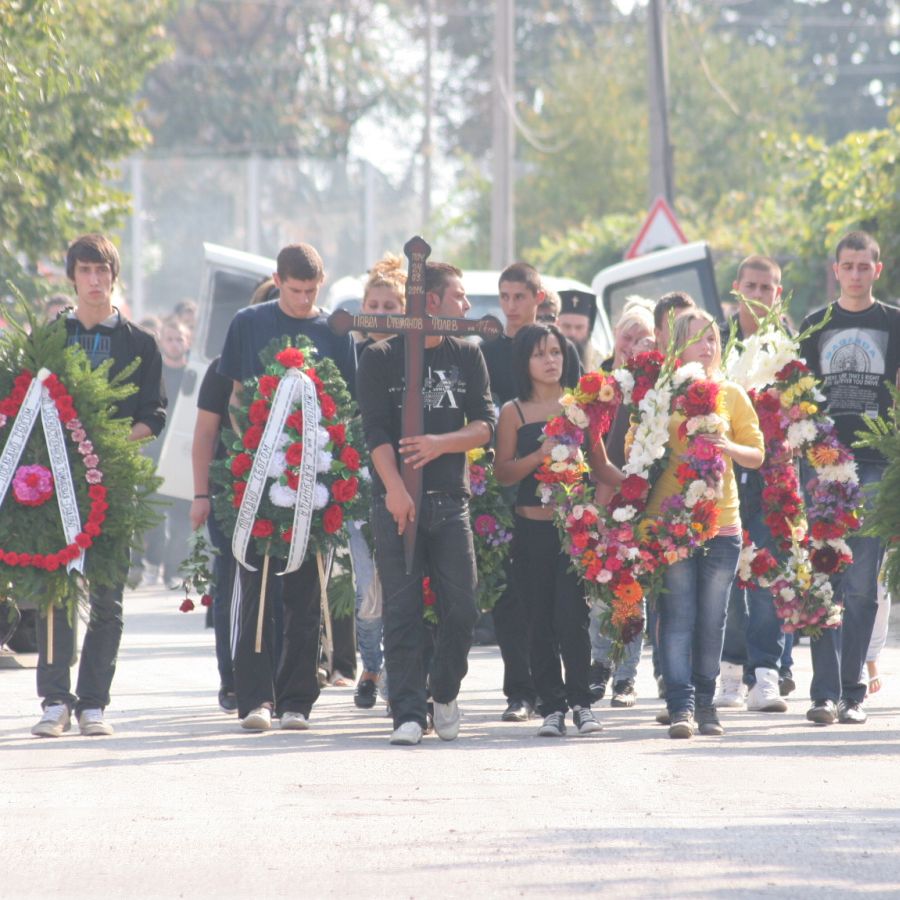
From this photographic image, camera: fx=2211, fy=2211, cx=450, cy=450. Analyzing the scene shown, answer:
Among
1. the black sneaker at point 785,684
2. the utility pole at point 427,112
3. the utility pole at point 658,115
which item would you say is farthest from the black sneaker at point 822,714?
the utility pole at point 427,112

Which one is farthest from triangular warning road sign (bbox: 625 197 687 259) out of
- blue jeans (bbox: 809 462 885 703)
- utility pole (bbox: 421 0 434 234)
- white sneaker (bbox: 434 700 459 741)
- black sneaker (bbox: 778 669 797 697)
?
utility pole (bbox: 421 0 434 234)

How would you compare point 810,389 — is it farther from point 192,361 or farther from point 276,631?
point 192,361

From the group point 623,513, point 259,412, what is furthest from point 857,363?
point 259,412

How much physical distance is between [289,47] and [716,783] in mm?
50440

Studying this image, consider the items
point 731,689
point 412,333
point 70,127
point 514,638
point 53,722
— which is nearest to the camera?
point 412,333

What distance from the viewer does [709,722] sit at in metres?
9.71

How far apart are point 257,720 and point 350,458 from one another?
1.23 metres

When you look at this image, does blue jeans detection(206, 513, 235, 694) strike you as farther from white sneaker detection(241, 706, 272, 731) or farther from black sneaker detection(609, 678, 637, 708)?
black sneaker detection(609, 678, 637, 708)

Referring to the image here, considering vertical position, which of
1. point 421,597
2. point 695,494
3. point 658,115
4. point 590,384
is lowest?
point 421,597

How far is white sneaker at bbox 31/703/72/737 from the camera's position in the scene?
31.5 feet

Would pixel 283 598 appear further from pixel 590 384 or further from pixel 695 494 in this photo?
pixel 695 494

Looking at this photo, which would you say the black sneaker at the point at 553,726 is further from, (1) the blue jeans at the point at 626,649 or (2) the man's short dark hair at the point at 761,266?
(2) the man's short dark hair at the point at 761,266

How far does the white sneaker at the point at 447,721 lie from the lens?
374 inches

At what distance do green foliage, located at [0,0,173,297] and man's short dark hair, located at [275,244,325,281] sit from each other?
6373 mm
